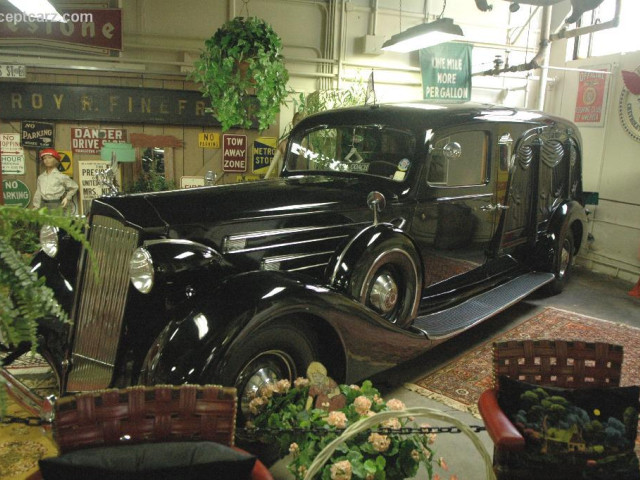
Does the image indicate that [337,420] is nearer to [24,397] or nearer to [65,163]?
[24,397]

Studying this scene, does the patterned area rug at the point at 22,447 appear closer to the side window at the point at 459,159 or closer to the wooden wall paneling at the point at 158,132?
the side window at the point at 459,159

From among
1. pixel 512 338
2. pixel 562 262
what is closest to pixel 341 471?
pixel 512 338

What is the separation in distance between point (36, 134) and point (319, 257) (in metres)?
4.42

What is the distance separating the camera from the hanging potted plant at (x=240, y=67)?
480 cm

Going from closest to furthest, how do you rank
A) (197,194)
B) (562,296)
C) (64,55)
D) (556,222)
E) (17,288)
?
(17,288), (197,194), (556,222), (562,296), (64,55)

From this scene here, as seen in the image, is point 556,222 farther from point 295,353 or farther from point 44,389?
point 44,389

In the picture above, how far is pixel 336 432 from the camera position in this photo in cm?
172

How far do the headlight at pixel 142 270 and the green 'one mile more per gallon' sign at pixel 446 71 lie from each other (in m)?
5.46

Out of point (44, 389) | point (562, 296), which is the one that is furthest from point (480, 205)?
point (44, 389)

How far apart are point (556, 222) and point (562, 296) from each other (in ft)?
2.71

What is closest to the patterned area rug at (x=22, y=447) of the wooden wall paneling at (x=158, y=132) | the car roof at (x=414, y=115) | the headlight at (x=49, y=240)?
the headlight at (x=49, y=240)

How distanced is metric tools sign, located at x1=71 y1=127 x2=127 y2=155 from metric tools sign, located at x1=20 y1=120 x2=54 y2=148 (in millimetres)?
244

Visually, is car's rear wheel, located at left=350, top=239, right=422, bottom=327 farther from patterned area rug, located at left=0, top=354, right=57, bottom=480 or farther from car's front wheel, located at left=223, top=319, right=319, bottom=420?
patterned area rug, located at left=0, top=354, right=57, bottom=480

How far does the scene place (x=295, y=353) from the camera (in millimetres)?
2436
